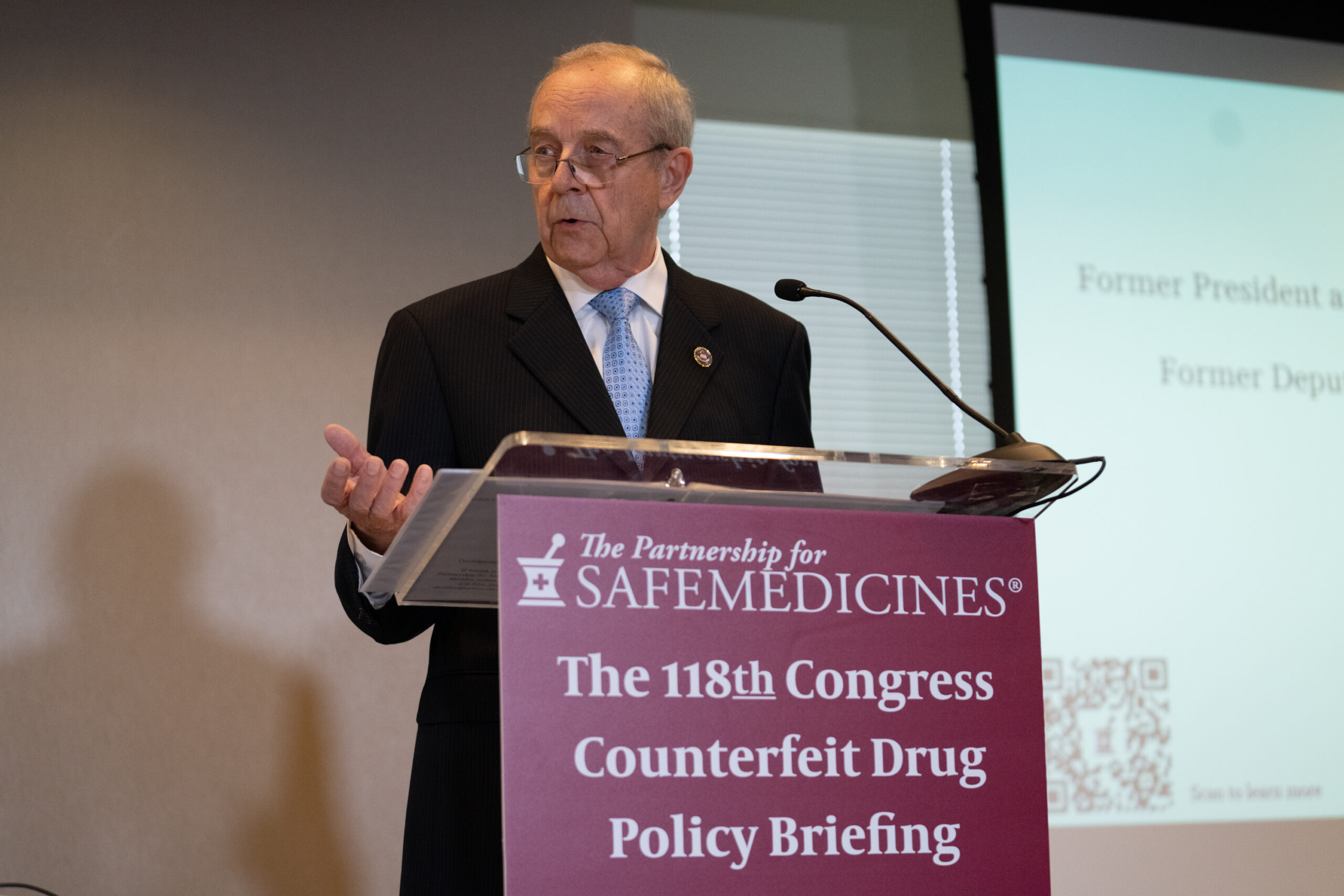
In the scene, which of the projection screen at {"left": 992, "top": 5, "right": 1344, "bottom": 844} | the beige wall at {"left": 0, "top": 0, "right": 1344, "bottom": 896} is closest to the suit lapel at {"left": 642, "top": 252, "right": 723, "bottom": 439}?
the beige wall at {"left": 0, "top": 0, "right": 1344, "bottom": 896}

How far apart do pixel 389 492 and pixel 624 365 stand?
0.60 metres

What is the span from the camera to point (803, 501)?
1.01 m

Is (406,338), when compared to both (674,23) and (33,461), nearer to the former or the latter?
(33,461)

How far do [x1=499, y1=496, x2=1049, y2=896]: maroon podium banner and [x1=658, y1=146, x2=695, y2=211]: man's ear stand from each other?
1.06 m

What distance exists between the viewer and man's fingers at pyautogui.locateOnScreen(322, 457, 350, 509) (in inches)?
43.8

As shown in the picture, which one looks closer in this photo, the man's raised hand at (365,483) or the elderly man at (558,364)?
the man's raised hand at (365,483)

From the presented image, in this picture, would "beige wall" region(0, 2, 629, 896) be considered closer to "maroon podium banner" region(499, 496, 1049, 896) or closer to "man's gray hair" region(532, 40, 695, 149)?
"man's gray hair" region(532, 40, 695, 149)

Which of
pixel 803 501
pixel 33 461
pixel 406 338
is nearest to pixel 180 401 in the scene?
pixel 33 461

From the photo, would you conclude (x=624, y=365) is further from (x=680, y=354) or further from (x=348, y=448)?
(x=348, y=448)

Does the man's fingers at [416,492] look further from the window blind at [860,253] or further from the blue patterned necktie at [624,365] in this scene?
the window blind at [860,253]

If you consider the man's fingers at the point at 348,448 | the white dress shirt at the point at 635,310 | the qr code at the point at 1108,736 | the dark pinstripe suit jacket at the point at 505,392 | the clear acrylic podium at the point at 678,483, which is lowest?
the qr code at the point at 1108,736

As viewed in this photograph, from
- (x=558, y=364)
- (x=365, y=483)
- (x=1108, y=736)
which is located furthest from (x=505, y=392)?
(x=1108, y=736)

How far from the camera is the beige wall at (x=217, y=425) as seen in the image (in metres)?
3.15

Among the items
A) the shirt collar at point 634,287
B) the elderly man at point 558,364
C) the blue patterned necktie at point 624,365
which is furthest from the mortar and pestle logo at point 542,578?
the shirt collar at point 634,287
